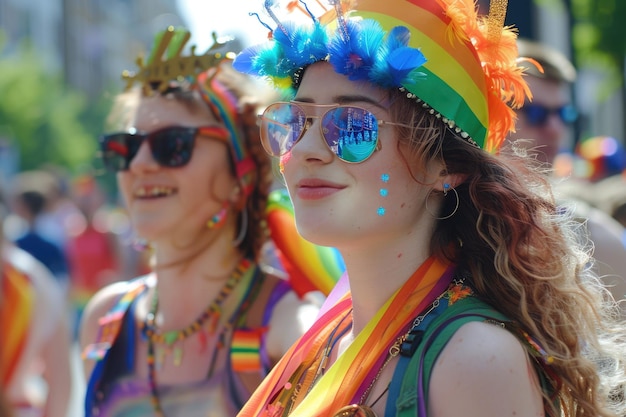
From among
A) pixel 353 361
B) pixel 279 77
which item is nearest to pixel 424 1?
pixel 279 77

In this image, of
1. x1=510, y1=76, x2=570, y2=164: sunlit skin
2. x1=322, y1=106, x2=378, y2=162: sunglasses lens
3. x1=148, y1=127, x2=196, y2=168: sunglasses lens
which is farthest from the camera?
x1=510, y1=76, x2=570, y2=164: sunlit skin

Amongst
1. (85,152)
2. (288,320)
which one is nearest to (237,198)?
(288,320)

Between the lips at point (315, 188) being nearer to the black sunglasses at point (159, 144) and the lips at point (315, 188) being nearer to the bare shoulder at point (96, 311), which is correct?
the black sunglasses at point (159, 144)

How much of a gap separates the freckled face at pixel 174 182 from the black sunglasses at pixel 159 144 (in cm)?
2

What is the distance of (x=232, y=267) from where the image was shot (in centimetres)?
352

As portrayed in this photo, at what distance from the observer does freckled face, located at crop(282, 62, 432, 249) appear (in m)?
2.08

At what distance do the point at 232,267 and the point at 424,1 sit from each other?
65.6 inches

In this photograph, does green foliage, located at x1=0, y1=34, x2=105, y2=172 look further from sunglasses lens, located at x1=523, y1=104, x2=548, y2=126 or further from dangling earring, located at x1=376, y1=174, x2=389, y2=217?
dangling earring, located at x1=376, y1=174, x2=389, y2=217

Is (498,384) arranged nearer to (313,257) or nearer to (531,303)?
(531,303)

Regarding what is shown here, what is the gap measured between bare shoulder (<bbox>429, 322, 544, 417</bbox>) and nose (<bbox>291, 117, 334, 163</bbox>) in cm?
51

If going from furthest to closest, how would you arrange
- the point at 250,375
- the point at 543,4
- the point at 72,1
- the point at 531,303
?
the point at 72,1
the point at 543,4
the point at 250,375
the point at 531,303

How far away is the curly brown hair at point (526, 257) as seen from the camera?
6.54 ft

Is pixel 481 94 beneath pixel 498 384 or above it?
above

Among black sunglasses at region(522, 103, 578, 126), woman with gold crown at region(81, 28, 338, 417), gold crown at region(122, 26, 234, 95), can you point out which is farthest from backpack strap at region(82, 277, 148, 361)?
black sunglasses at region(522, 103, 578, 126)
